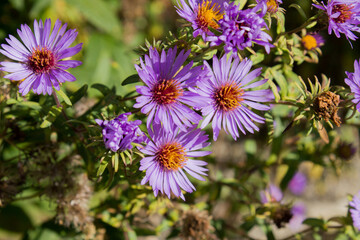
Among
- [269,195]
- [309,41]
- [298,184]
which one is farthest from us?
[298,184]

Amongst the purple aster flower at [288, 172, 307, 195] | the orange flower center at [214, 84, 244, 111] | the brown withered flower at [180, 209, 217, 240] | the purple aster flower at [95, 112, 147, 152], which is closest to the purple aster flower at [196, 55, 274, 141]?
the orange flower center at [214, 84, 244, 111]

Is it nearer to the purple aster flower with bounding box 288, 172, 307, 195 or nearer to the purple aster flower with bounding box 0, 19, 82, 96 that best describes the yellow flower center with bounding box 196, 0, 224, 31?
the purple aster flower with bounding box 0, 19, 82, 96

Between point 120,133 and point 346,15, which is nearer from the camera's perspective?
point 120,133

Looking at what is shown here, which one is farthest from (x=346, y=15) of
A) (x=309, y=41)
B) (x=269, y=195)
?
(x=269, y=195)

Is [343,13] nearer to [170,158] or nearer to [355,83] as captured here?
[355,83]

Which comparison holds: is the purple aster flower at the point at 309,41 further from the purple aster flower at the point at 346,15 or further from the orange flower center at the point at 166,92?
the orange flower center at the point at 166,92

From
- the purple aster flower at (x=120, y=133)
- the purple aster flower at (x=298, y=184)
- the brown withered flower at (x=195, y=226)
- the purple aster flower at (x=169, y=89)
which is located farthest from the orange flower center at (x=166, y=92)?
the purple aster flower at (x=298, y=184)
